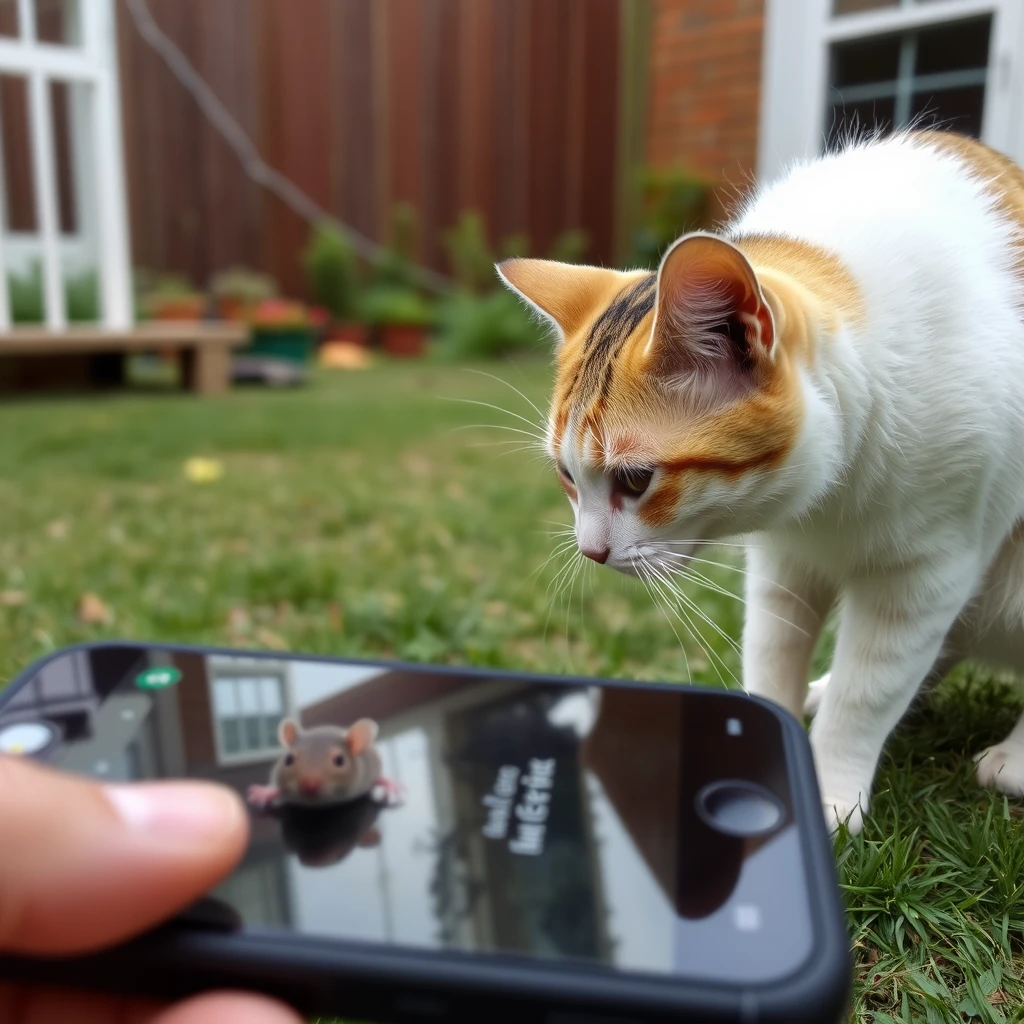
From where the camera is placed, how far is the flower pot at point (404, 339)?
16.7 ft

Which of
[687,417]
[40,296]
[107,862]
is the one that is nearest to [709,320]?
[687,417]

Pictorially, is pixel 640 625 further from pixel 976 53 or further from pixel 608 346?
pixel 976 53

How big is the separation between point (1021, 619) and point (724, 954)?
1.74 feet

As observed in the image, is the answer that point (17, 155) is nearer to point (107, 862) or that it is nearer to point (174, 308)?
point (174, 308)

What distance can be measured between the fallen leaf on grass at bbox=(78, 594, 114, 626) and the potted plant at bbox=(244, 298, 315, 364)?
3.06 meters

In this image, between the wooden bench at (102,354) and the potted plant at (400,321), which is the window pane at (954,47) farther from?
the potted plant at (400,321)

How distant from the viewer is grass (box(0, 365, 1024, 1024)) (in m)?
0.74

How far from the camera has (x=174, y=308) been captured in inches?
165

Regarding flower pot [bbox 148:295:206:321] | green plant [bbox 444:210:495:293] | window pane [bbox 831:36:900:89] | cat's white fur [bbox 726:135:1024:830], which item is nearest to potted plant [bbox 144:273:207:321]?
flower pot [bbox 148:295:206:321]

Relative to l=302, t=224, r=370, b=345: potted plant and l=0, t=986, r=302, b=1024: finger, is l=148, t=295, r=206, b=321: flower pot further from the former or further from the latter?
l=0, t=986, r=302, b=1024: finger

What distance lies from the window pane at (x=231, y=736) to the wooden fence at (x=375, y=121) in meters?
4.67

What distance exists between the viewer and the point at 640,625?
1.38 metres

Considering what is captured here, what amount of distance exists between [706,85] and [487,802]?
3799mm

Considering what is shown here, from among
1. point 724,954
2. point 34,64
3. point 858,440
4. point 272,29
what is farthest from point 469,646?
point 272,29
